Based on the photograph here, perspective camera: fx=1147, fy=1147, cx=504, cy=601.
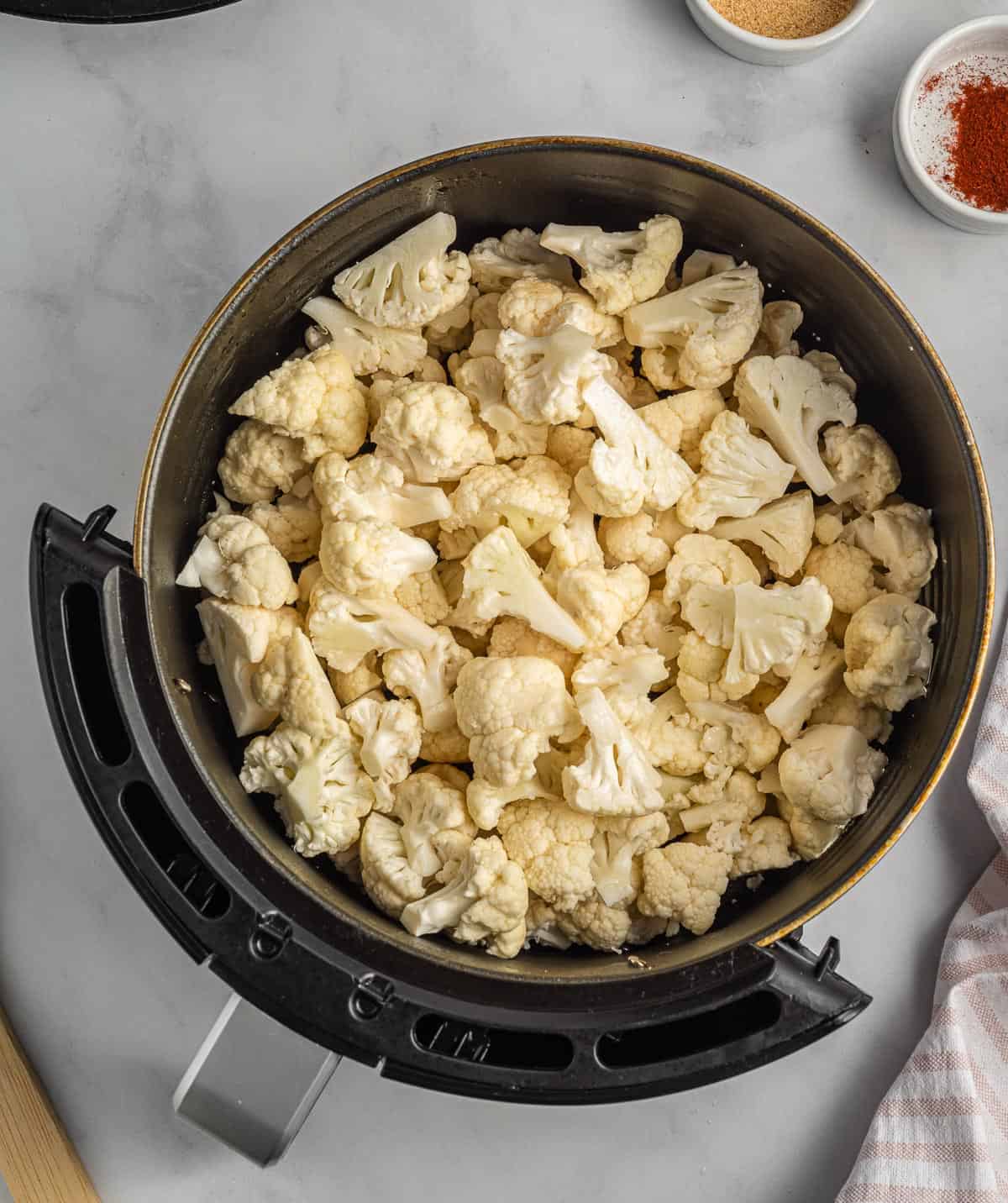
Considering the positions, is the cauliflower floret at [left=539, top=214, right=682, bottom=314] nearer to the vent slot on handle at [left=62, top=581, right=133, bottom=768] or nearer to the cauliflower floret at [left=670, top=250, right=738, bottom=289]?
the cauliflower floret at [left=670, top=250, right=738, bottom=289]

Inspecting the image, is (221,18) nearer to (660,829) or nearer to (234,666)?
(234,666)

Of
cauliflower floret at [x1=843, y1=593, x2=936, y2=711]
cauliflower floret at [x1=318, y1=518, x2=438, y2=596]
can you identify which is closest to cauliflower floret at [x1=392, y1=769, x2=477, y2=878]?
cauliflower floret at [x1=318, y1=518, x2=438, y2=596]

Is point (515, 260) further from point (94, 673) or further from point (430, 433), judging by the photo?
point (94, 673)

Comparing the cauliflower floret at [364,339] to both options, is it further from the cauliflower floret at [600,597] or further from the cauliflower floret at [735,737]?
the cauliflower floret at [735,737]

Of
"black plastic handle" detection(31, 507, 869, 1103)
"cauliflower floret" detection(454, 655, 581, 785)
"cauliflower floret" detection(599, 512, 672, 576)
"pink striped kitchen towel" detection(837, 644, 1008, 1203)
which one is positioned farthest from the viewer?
"pink striped kitchen towel" detection(837, 644, 1008, 1203)

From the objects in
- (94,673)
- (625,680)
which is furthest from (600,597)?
(94,673)

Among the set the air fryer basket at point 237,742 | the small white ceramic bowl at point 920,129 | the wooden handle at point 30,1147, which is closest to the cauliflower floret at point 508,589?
the air fryer basket at point 237,742
